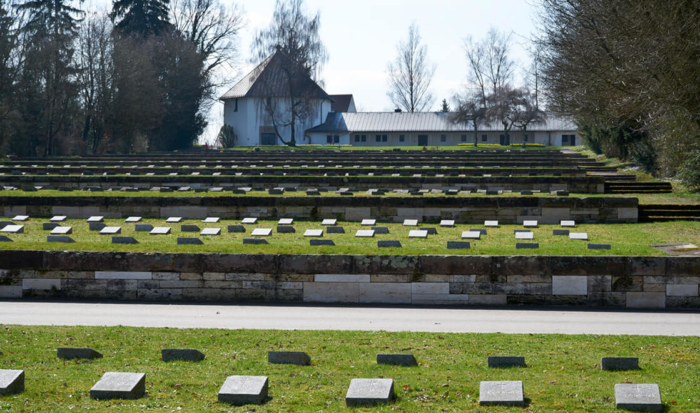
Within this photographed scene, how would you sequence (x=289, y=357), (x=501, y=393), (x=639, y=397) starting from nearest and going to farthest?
(x=639, y=397) → (x=501, y=393) → (x=289, y=357)

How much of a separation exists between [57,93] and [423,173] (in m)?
29.6

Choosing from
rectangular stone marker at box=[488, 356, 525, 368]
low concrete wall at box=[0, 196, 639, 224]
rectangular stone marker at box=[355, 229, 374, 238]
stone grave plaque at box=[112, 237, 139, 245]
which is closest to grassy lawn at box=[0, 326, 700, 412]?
rectangular stone marker at box=[488, 356, 525, 368]

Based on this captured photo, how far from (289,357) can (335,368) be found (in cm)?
43

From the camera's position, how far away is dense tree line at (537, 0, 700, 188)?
55.3 feet

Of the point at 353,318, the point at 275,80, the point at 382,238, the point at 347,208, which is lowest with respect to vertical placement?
the point at 353,318

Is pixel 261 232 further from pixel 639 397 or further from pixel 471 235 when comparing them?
pixel 639 397

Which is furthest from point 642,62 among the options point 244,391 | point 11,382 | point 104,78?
point 104,78

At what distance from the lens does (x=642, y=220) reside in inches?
677

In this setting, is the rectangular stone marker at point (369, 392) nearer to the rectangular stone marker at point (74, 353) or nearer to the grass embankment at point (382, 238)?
the rectangular stone marker at point (74, 353)

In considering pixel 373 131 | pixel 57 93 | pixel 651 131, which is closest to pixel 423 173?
pixel 651 131

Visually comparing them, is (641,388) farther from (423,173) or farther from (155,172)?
(155,172)

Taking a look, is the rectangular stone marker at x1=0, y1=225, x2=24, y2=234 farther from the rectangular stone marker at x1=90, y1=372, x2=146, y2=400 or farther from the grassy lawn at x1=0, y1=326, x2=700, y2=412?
the rectangular stone marker at x1=90, y1=372, x2=146, y2=400

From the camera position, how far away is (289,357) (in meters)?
7.00

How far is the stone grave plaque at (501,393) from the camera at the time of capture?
5719mm
